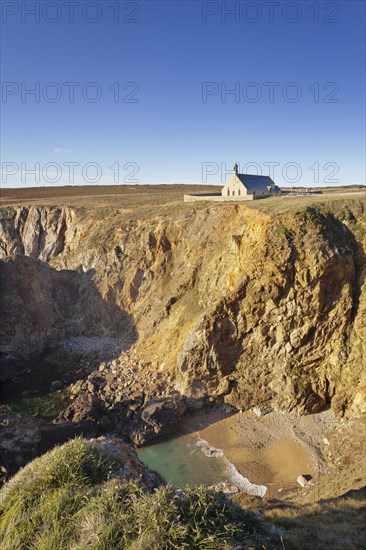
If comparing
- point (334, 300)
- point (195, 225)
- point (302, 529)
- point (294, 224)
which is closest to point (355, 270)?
point (334, 300)

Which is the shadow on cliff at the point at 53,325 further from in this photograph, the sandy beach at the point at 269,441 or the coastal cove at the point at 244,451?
the sandy beach at the point at 269,441

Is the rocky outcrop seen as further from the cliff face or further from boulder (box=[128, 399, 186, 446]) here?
boulder (box=[128, 399, 186, 446])

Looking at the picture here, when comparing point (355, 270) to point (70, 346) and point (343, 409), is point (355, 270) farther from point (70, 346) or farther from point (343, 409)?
point (70, 346)

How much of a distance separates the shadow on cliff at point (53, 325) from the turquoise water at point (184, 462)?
32.5ft

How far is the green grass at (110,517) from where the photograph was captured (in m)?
6.59

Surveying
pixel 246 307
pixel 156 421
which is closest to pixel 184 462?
pixel 156 421

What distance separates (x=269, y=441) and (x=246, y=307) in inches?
345

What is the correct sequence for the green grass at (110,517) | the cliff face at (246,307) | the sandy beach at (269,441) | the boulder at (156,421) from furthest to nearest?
1. the cliff face at (246,307)
2. the boulder at (156,421)
3. the sandy beach at (269,441)
4. the green grass at (110,517)

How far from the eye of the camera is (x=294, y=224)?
26.6 metres

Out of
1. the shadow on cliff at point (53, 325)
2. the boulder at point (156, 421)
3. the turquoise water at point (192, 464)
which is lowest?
the turquoise water at point (192, 464)

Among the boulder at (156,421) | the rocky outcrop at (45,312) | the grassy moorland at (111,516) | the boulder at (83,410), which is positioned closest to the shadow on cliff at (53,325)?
the rocky outcrop at (45,312)

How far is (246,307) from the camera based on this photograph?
2636 centimetres

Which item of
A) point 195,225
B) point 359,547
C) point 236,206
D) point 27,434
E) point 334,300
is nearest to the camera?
point 359,547

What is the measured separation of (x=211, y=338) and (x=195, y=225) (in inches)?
476
